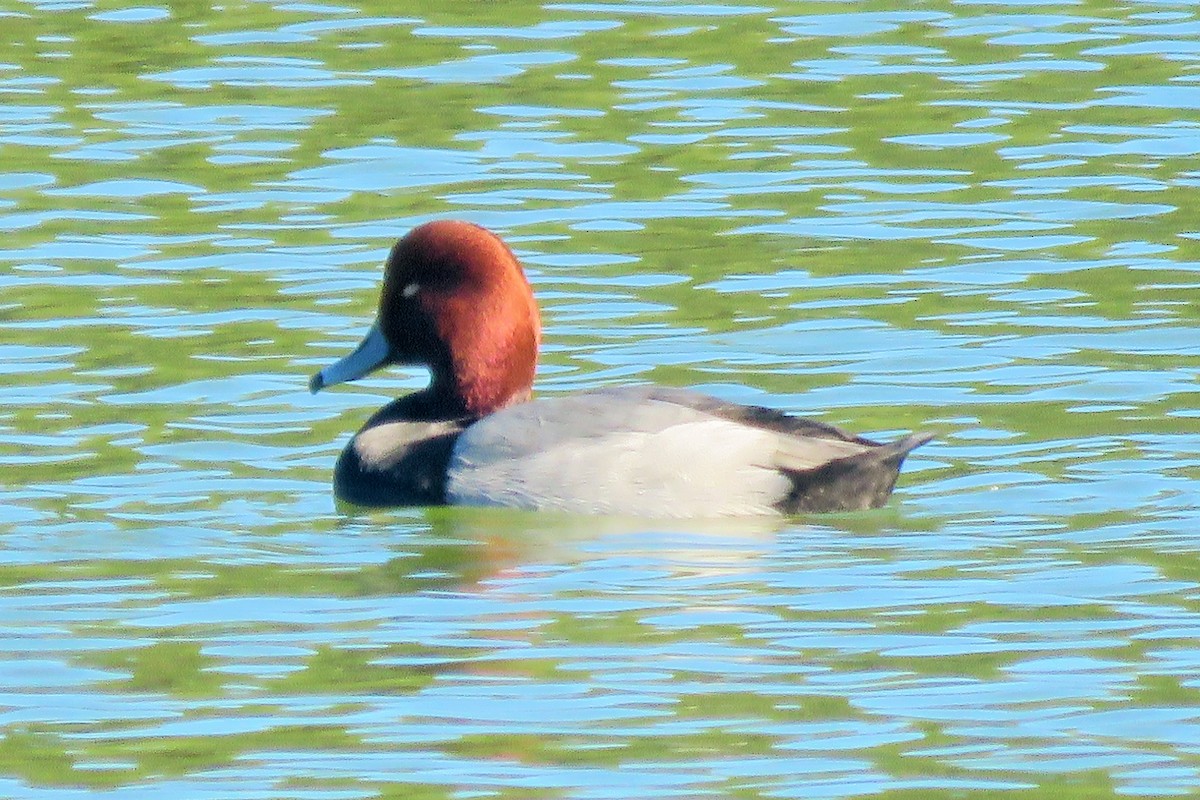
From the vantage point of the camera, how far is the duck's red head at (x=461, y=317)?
9156 mm

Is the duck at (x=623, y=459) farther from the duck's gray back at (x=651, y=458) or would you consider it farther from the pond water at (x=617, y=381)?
the pond water at (x=617, y=381)

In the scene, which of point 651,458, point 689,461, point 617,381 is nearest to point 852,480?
point 689,461

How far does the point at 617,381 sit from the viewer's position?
9.89 metres

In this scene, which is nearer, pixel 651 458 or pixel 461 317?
pixel 651 458

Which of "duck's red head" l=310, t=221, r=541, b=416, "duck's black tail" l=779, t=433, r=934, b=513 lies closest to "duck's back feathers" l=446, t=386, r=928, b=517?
"duck's black tail" l=779, t=433, r=934, b=513

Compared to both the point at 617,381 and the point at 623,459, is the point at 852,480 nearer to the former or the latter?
the point at 623,459

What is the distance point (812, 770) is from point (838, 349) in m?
4.57

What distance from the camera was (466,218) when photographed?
1181cm

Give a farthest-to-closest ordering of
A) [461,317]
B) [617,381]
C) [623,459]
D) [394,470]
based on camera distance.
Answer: [617,381], [461,317], [394,470], [623,459]

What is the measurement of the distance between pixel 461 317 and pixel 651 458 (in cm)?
109

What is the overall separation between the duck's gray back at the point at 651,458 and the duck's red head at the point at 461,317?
67 centimetres

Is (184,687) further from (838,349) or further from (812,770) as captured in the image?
(838,349)

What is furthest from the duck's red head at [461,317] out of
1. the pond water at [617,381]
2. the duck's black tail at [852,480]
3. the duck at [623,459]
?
the duck's black tail at [852,480]

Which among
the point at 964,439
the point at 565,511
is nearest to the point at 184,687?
the point at 565,511
